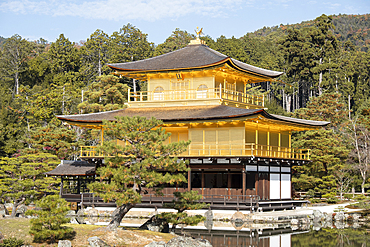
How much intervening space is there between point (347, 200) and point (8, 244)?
29.6m

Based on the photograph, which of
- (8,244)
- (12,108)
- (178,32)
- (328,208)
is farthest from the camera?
(178,32)

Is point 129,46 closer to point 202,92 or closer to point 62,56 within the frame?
point 62,56

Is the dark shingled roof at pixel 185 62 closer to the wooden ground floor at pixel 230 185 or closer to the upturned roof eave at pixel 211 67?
the upturned roof eave at pixel 211 67

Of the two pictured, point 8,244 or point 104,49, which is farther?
point 104,49

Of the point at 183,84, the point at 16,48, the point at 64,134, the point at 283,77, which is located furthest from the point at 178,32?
the point at 183,84

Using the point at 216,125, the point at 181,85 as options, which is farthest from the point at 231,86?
the point at 216,125

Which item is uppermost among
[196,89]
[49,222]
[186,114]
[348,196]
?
[196,89]

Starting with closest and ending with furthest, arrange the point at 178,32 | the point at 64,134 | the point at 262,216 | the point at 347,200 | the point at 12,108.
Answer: the point at 262,216
the point at 347,200
the point at 64,134
the point at 12,108
the point at 178,32

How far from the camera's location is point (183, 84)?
35.0 metres

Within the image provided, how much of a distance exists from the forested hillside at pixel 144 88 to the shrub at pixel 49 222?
2442 centimetres

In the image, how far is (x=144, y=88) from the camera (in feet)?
202

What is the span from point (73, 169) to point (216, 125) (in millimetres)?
9818

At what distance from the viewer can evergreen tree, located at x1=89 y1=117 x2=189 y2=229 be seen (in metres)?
19.2

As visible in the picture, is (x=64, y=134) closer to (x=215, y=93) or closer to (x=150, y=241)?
(x=215, y=93)
